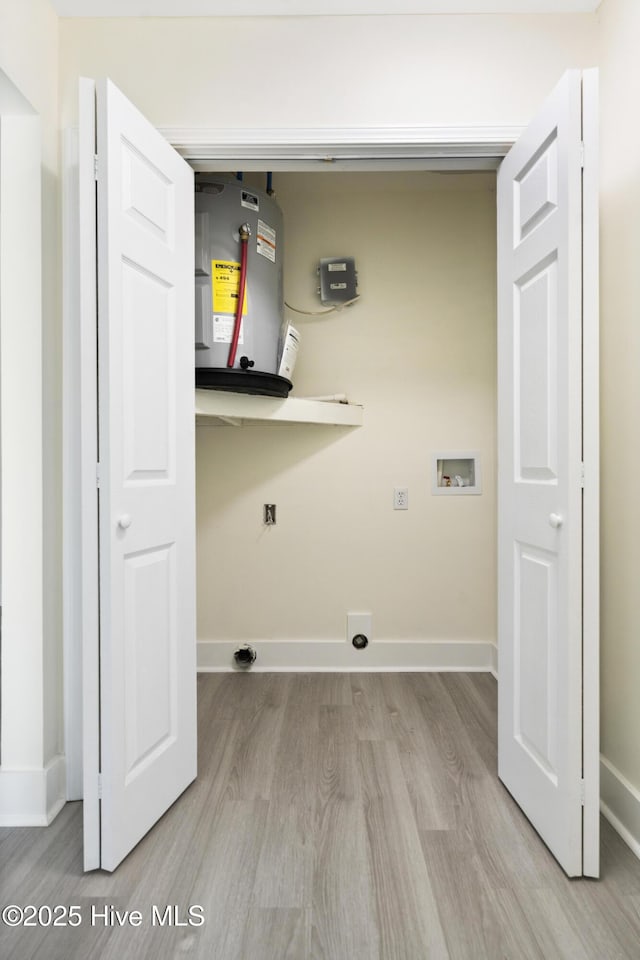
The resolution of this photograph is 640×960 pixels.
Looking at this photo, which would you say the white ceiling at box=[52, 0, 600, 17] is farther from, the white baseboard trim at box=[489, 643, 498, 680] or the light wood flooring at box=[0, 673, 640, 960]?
the white baseboard trim at box=[489, 643, 498, 680]

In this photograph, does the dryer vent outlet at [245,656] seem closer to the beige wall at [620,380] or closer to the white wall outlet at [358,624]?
the white wall outlet at [358,624]

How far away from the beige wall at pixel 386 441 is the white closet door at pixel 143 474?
1223 mm

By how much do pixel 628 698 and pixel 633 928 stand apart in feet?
1.85

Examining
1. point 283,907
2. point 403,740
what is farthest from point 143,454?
point 403,740

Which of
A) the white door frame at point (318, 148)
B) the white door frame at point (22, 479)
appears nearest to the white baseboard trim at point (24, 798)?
the white door frame at point (22, 479)

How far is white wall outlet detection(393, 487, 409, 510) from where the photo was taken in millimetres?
3150

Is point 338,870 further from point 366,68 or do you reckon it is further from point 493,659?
point 366,68

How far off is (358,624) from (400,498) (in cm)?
71

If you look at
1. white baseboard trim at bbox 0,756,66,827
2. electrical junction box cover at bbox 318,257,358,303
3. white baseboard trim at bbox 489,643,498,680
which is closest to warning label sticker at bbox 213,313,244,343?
electrical junction box cover at bbox 318,257,358,303

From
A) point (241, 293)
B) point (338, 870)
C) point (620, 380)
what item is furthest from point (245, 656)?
point (620, 380)

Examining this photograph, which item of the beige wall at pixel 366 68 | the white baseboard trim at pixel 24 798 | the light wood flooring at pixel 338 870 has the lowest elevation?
the light wood flooring at pixel 338 870

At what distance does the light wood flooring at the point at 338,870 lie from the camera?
4.30 ft

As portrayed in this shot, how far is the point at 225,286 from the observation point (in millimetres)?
2184

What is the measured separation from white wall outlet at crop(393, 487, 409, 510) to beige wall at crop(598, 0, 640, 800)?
4.43 ft
